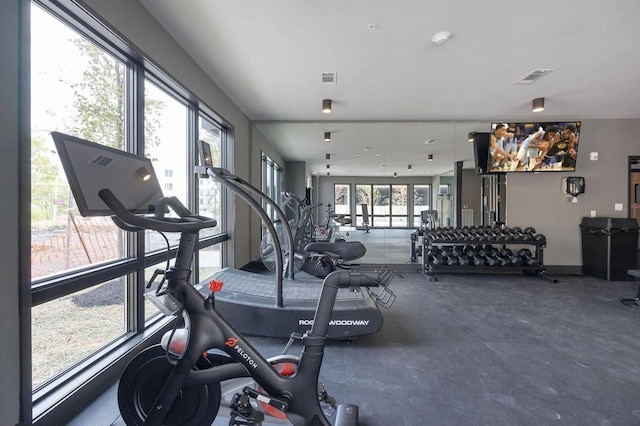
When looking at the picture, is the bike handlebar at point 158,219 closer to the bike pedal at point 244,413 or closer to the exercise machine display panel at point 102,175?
the exercise machine display panel at point 102,175

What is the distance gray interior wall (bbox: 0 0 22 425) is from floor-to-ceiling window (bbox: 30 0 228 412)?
0.51 feet

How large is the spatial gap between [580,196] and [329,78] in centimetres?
515

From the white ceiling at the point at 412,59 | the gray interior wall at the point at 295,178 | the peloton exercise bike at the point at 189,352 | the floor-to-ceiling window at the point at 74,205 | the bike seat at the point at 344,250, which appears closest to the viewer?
the peloton exercise bike at the point at 189,352

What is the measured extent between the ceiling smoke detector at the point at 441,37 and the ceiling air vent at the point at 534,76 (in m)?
1.57

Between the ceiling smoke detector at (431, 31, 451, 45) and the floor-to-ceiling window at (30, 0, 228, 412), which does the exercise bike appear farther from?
the ceiling smoke detector at (431, 31, 451, 45)

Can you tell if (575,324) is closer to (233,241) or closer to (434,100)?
(434,100)

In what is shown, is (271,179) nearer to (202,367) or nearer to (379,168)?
(379,168)

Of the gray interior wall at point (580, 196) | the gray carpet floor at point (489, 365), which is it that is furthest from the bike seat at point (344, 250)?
the gray interior wall at point (580, 196)

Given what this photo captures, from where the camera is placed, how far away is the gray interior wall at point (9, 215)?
143 cm

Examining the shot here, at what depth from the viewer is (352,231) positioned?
950 centimetres

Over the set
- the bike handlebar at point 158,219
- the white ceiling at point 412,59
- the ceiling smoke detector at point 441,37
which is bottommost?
the bike handlebar at point 158,219

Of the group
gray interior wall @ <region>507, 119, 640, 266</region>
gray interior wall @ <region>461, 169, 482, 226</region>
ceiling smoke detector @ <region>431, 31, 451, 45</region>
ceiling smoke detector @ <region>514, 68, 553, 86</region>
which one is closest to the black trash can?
gray interior wall @ <region>507, 119, 640, 266</region>

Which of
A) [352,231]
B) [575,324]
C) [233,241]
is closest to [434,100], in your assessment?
[575,324]

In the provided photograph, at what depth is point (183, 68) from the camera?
327cm
